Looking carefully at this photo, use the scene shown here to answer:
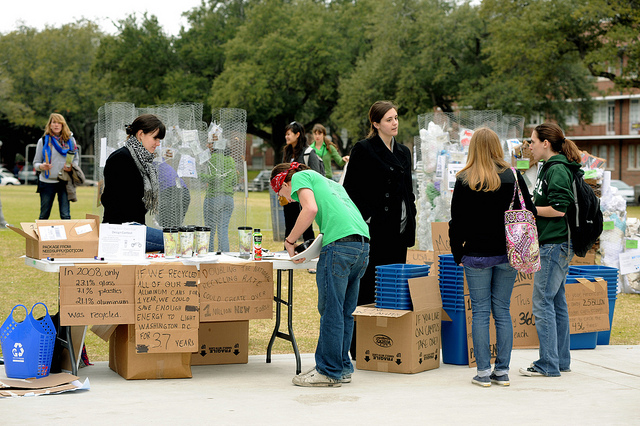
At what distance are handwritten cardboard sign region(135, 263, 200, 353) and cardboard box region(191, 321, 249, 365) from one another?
574 millimetres

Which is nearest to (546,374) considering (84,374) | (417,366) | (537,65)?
(417,366)

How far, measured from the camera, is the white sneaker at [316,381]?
4996 mm

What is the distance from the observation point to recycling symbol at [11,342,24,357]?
480 centimetres

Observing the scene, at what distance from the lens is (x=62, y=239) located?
197 inches

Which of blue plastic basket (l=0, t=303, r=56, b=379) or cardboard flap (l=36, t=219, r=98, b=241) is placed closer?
blue plastic basket (l=0, t=303, r=56, b=379)

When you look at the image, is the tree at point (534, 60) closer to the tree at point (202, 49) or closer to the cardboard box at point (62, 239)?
the tree at point (202, 49)

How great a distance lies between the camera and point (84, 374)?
5.25 metres

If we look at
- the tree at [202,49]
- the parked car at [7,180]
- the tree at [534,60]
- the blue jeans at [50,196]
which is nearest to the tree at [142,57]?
the tree at [202,49]

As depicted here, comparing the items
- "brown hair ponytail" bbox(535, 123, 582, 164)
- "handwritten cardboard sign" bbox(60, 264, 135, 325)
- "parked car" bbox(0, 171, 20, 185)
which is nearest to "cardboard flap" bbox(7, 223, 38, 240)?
"handwritten cardboard sign" bbox(60, 264, 135, 325)

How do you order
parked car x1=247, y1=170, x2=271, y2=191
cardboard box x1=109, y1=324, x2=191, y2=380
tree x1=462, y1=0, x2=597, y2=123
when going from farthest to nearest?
parked car x1=247, y1=170, x2=271, y2=191 → tree x1=462, y1=0, x2=597, y2=123 → cardboard box x1=109, y1=324, x2=191, y2=380

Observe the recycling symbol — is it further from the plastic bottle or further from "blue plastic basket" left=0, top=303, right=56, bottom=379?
the plastic bottle

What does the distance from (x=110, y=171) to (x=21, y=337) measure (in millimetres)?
1312

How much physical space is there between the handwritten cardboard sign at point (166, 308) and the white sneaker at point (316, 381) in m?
0.73

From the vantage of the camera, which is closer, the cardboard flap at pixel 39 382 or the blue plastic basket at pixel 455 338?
the cardboard flap at pixel 39 382
